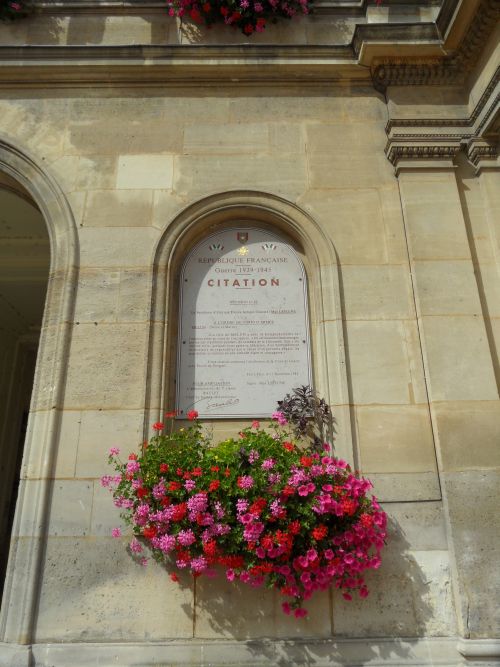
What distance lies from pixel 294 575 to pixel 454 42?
16.1 feet

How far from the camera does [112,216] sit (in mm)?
4344

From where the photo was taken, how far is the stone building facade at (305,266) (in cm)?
331

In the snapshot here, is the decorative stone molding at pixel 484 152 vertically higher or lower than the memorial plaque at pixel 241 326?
higher

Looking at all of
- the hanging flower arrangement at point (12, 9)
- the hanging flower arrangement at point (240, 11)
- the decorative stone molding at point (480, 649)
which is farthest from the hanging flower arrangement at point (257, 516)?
the hanging flower arrangement at point (12, 9)

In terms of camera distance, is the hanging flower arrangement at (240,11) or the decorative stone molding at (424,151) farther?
the hanging flower arrangement at (240,11)

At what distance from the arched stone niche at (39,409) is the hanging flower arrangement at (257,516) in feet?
1.95

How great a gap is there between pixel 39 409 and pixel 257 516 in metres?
1.98

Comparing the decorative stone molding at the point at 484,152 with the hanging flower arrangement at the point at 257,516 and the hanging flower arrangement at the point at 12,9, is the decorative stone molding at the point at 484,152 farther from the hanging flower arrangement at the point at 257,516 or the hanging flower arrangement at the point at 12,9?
the hanging flower arrangement at the point at 12,9

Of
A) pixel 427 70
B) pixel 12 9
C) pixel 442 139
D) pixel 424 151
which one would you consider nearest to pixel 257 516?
pixel 424 151

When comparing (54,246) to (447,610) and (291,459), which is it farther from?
(447,610)

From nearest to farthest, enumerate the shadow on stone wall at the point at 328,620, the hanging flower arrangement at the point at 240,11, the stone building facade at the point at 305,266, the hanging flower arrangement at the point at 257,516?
the hanging flower arrangement at the point at 257,516 < the shadow on stone wall at the point at 328,620 < the stone building facade at the point at 305,266 < the hanging flower arrangement at the point at 240,11

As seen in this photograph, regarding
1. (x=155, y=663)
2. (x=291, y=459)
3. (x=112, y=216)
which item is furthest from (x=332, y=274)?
(x=155, y=663)

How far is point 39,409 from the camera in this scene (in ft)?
12.4

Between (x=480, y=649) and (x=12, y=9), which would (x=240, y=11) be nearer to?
(x=12, y=9)
